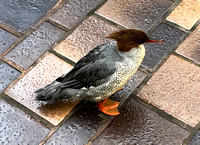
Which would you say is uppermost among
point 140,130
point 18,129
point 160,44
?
point 160,44

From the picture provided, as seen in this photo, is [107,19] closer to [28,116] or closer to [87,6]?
[87,6]

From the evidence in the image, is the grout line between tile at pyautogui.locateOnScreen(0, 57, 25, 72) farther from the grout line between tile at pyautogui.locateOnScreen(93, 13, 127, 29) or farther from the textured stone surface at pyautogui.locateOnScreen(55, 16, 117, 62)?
the grout line between tile at pyautogui.locateOnScreen(93, 13, 127, 29)

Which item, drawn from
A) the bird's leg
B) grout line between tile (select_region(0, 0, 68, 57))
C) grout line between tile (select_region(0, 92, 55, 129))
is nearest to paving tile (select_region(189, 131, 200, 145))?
the bird's leg

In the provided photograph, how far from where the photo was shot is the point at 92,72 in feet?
8.32

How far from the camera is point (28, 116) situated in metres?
2.76

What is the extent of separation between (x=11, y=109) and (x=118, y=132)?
88cm

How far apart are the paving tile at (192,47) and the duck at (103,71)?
27.0 inches

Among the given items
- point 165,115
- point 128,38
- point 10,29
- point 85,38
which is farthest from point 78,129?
point 10,29

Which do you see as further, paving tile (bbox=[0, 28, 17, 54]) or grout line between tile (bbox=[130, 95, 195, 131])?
paving tile (bbox=[0, 28, 17, 54])

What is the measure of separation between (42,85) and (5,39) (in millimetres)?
670

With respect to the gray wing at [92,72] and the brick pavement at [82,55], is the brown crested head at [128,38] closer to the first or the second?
the gray wing at [92,72]

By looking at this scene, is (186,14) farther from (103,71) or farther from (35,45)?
(35,45)

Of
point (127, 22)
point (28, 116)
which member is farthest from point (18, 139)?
point (127, 22)

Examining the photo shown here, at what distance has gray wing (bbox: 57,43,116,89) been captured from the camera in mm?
2504
